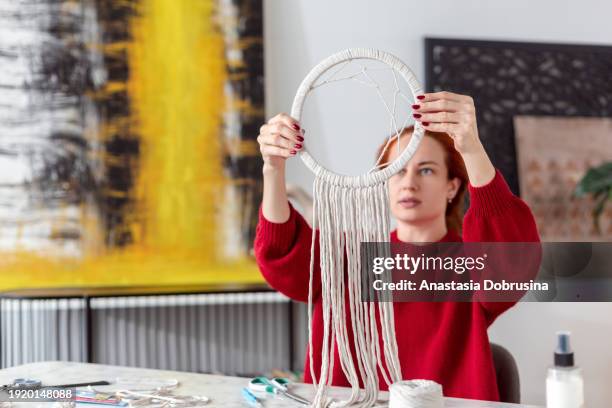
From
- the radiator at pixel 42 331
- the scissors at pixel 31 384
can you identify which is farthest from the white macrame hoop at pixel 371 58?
the radiator at pixel 42 331

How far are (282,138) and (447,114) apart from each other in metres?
0.23

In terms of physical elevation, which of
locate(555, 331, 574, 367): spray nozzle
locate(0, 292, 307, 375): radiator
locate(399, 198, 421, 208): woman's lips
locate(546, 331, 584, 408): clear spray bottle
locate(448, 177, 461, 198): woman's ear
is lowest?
locate(0, 292, 307, 375): radiator

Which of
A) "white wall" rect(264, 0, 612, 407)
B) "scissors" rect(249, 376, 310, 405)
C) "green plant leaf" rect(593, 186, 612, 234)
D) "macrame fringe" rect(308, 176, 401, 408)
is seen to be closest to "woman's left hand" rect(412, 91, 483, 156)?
"macrame fringe" rect(308, 176, 401, 408)

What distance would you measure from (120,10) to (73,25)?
154 millimetres

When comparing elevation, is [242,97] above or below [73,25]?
below

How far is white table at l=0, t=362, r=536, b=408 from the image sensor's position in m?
0.97

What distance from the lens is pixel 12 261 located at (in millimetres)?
2156

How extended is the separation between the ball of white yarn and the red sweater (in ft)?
0.90

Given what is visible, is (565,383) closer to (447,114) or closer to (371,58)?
(447,114)

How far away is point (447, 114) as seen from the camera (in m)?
0.91

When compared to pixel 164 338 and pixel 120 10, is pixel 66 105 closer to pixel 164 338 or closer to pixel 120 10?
pixel 120 10

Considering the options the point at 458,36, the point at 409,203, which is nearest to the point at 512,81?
the point at 458,36

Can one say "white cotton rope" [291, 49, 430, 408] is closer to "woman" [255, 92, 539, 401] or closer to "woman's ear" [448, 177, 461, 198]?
"woman" [255, 92, 539, 401]

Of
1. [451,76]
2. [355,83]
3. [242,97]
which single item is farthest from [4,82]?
[451,76]
